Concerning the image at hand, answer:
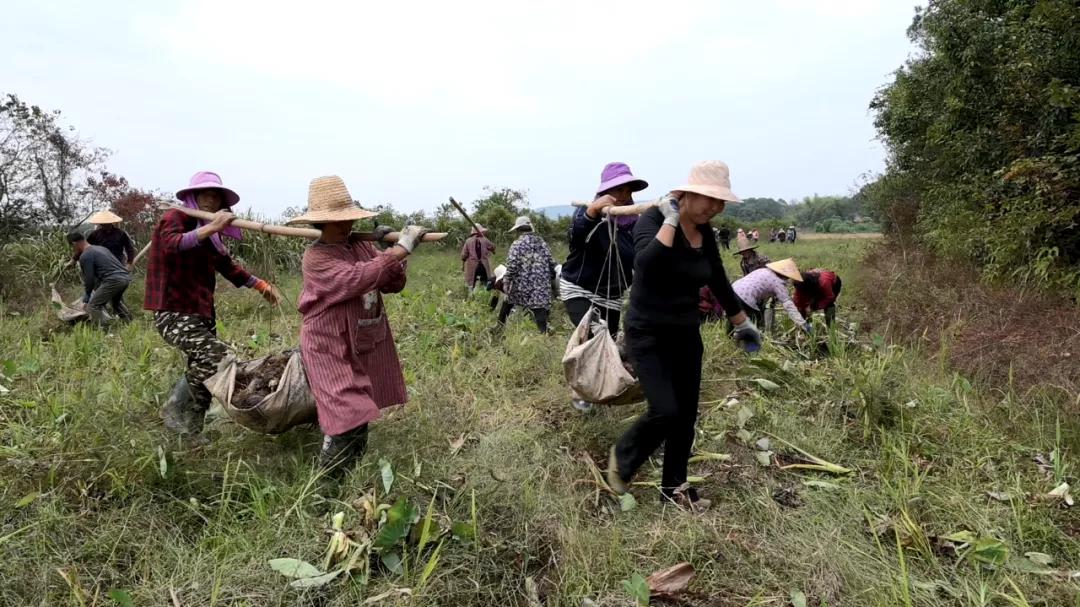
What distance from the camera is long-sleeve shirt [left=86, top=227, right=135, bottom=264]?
22.9 feet

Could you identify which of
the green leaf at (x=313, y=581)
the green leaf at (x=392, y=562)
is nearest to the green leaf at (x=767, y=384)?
the green leaf at (x=392, y=562)

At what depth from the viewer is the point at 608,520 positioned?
2662mm

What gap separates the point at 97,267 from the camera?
20.4 ft

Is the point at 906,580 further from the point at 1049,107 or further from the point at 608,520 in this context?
the point at 1049,107

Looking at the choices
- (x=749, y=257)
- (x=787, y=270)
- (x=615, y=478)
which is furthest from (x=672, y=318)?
(x=749, y=257)

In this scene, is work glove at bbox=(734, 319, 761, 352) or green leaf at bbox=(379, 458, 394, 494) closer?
green leaf at bbox=(379, 458, 394, 494)

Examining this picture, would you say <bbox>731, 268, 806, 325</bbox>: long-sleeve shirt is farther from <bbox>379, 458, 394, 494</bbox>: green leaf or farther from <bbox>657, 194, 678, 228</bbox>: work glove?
<bbox>379, 458, 394, 494</bbox>: green leaf

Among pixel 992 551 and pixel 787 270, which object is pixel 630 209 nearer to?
pixel 992 551

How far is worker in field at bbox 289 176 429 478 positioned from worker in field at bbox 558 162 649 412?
123 centimetres

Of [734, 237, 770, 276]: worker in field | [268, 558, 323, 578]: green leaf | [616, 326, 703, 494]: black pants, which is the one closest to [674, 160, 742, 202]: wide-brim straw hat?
[616, 326, 703, 494]: black pants

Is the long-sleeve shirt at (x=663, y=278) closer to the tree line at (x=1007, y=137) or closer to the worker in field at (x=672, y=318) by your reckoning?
the worker in field at (x=672, y=318)

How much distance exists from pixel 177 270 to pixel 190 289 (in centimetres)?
11

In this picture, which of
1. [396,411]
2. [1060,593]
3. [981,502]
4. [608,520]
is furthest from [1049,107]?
[396,411]

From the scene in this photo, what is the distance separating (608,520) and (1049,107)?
6.13 meters
